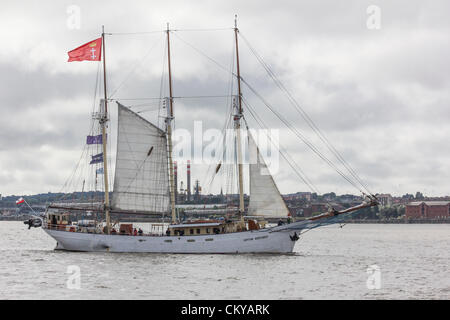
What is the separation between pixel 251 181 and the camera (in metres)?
57.3

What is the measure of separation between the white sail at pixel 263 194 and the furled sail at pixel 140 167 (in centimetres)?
1030

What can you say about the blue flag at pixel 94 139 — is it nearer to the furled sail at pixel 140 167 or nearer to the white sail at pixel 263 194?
the furled sail at pixel 140 167

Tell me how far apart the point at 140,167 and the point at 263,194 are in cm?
1310

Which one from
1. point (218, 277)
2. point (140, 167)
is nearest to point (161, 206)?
point (140, 167)

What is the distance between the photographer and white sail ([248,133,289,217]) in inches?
2255

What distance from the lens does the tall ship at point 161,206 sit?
5759cm

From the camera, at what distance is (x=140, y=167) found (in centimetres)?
6259

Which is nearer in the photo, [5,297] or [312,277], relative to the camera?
[5,297]

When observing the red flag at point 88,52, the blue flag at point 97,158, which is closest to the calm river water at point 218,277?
the blue flag at point 97,158

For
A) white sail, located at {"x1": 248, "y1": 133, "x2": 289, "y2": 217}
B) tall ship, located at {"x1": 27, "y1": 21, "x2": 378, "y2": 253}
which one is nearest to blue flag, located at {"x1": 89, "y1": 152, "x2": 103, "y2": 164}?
tall ship, located at {"x1": 27, "y1": 21, "x2": 378, "y2": 253}

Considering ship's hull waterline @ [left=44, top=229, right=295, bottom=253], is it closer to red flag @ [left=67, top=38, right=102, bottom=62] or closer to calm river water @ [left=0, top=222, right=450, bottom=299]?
calm river water @ [left=0, top=222, right=450, bottom=299]

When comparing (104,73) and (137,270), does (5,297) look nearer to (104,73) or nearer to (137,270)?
(137,270)

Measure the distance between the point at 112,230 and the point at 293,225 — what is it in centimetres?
1797
